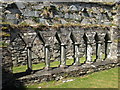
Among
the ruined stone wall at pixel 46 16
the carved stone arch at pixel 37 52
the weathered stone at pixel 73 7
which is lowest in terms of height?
the carved stone arch at pixel 37 52

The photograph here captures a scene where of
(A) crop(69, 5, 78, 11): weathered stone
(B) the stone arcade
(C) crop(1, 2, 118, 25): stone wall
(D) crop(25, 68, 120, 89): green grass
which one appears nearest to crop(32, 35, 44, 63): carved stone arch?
(B) the stone arcade

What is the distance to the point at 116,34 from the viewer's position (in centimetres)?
1083

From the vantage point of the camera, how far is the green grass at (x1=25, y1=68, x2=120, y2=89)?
26.4 feet

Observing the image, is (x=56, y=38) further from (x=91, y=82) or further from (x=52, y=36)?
(x=91, y=82)

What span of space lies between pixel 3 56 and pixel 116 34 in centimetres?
718

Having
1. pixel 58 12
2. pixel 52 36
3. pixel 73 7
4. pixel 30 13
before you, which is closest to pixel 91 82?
pixel 52 36

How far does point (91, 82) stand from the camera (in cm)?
855

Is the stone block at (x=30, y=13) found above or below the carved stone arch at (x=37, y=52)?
above

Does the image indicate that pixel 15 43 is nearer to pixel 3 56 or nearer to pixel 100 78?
pixel 3 56

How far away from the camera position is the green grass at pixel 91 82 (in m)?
8.05

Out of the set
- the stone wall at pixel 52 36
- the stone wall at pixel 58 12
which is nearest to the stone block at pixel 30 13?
the stone wall at pixel 58 12

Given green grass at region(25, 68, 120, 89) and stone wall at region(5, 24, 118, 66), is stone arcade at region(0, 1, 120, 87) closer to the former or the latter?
stone wall at region(5, 24, 118, 66)

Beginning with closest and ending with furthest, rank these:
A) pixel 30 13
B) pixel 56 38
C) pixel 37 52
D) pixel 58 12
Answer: pixel 56 38
pixel 30 13
pixel 37 52
pixel 58 12

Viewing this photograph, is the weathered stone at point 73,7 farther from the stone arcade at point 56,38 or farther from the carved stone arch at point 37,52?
the carved stone arch at point 37,52
